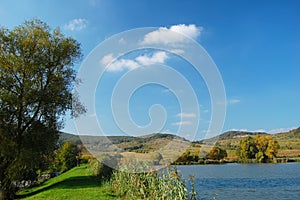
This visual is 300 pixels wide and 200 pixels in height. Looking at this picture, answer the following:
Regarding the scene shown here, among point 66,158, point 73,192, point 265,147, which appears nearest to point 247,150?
point 265,147

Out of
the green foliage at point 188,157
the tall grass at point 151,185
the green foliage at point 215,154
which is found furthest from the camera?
the green foliage at point 215,154

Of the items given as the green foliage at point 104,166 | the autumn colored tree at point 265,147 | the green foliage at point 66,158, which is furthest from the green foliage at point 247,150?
the green foliage at point 104,166

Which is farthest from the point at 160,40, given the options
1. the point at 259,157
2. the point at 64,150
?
the point at 259,157

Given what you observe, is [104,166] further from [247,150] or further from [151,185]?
[247,150]

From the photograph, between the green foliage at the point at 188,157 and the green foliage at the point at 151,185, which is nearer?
the green foliage at the point at 151,185

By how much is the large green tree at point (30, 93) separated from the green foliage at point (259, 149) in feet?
195

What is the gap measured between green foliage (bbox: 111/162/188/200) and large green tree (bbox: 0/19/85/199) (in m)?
5.37

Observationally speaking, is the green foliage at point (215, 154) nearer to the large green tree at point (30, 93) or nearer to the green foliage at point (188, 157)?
the green foliage at point (188, 157)

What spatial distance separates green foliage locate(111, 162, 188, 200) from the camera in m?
9.95

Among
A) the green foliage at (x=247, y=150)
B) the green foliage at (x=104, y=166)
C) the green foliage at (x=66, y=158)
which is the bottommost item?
the green foliage at (x=104, y=166)

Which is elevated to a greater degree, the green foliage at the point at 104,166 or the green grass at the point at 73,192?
the green foliage at the point at 104,166

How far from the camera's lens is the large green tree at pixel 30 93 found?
1728cm

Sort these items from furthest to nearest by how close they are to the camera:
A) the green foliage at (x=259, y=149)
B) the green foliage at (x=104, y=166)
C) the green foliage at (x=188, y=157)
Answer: the green foliage at (x=259, y=149), the green foliage at (x=188, y=157), the green foliage at (x=104, y=166)

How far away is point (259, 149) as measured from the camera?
237 ft
